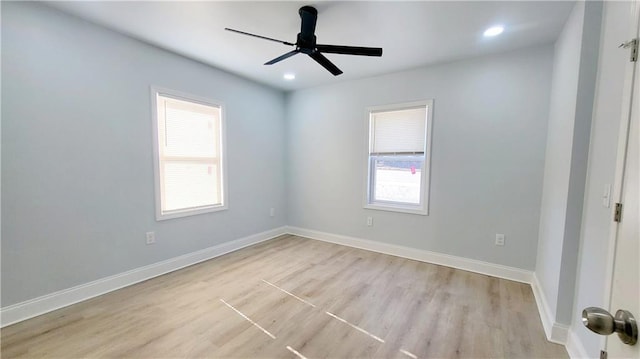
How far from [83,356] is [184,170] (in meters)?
2.01

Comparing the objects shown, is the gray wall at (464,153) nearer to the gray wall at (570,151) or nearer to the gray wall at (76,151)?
the gray wall at (570,151)

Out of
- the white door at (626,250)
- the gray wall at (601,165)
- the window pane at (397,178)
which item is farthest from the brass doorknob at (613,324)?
the window pane at (397,178)

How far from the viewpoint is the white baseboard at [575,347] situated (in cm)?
156

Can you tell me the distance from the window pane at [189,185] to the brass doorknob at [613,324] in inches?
136

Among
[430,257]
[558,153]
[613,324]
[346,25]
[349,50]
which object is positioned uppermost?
[346,25]

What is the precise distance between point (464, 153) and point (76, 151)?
4.05m

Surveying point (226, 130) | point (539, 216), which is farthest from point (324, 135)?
point (539, 216)

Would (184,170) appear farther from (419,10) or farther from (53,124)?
(419,10)

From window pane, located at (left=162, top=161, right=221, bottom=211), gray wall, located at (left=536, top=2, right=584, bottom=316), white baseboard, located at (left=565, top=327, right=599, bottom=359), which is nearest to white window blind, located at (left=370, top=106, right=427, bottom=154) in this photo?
gray wall, located at (left=536, top=2, right=584, bottom=316)

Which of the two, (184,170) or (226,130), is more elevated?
(226,130)

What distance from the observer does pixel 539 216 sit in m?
2.71

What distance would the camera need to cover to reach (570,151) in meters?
1.74

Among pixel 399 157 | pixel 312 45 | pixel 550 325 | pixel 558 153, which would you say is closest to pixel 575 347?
pixel 550 325

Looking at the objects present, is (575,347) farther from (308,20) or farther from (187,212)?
(187,212)
